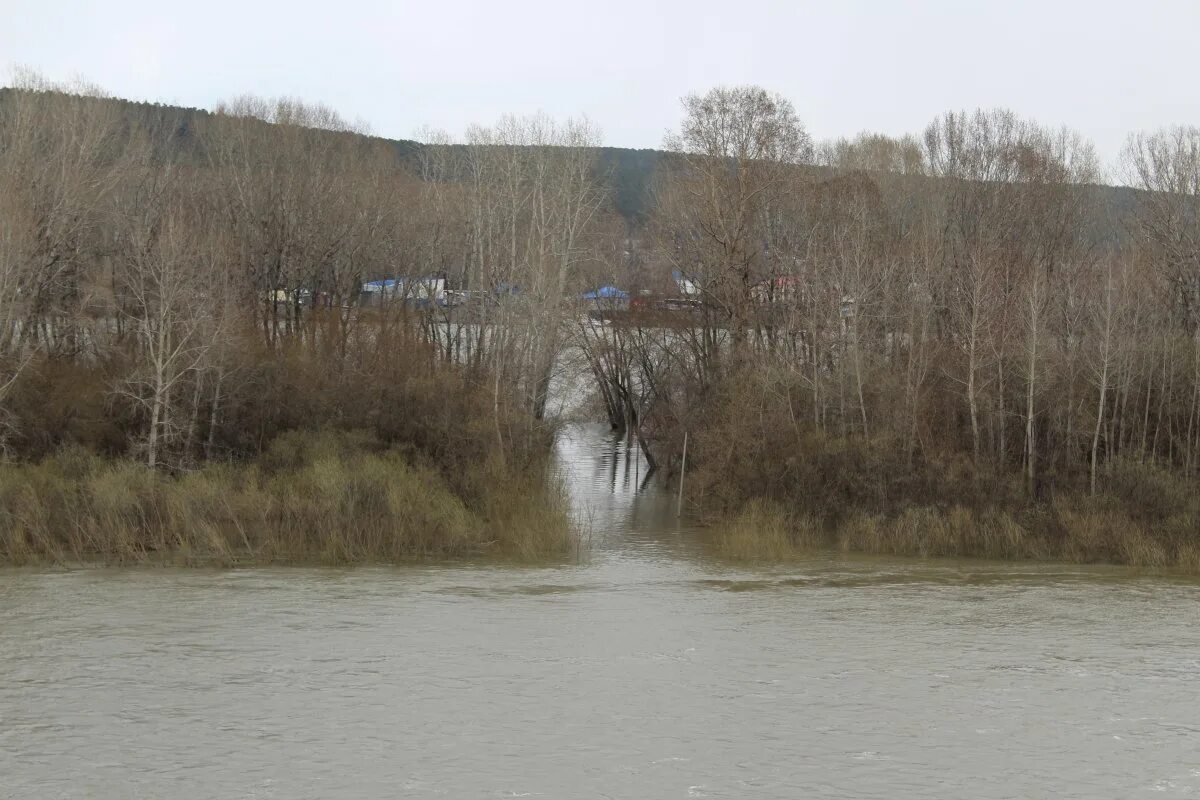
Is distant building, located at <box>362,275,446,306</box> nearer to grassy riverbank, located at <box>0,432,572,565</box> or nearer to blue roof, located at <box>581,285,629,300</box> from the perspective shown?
blue roof, located at <box>581,285,629,300</box>

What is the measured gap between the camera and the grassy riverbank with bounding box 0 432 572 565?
89.2 ft

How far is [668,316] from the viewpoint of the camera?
171 feet

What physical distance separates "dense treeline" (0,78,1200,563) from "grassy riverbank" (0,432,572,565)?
275 millimetres

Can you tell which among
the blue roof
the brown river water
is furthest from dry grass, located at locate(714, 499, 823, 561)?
the blue roof

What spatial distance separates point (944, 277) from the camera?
4550 cm

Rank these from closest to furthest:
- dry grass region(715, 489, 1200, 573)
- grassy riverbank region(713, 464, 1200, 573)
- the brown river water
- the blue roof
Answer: the brown river water, dry grass region(715, 489, 1200, 573), grassy riverbank region(713, 464, 1200, 573), the blue roof

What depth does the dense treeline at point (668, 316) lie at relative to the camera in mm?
34969

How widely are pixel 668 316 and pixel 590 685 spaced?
114ft

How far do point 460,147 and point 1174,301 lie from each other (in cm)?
3279

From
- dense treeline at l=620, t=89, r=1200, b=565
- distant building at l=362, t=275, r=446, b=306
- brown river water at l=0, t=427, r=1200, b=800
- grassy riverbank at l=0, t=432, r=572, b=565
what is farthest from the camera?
distant building at l=362, t=275, r=446, b=306

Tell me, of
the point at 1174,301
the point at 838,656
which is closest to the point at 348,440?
the point at 838,656

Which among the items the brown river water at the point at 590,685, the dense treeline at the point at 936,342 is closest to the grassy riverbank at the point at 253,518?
the brown river water at the point at 590,685

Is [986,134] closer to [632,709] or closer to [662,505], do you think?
[662,505]

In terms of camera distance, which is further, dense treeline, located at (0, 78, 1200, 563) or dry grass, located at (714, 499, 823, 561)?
dense treeline, located at (0, 78, 1200, 563)
